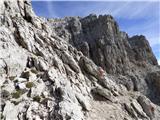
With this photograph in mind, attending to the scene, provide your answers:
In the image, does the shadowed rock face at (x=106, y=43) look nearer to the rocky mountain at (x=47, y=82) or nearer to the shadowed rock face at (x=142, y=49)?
the shadowed rock face at (x=142, y=49)

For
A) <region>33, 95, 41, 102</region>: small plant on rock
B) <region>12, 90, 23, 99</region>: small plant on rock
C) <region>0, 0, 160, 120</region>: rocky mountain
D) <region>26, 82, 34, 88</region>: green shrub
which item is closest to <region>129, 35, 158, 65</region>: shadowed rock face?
<region>0, 0, 160, 120</region>: rocky mountain

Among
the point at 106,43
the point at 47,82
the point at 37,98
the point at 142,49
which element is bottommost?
the point at 37,98

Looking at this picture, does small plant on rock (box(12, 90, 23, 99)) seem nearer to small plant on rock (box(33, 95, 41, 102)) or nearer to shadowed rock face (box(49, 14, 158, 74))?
small plant on rock (box(33, 95, 41, 102))

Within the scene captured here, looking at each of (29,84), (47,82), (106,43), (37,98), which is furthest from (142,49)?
(37,98)

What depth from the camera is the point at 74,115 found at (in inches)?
1423

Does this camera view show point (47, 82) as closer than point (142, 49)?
Yes

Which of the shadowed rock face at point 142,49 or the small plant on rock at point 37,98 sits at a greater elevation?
the shadowed rock face at point 142,49

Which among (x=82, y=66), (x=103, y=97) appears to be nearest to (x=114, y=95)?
(x=103, y=97)

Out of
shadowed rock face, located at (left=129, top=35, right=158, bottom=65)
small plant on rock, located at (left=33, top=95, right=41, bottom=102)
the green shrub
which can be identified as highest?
shadowed rock face, located at (left=129, top=35, right=158, bottom=65)

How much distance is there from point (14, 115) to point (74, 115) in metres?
7.78

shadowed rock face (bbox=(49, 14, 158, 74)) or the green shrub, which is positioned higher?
shadowed rock face (bbox=(49, 14, 158, 74))

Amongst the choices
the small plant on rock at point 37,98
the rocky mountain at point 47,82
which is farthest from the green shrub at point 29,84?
the small plant on rock at point 37,98

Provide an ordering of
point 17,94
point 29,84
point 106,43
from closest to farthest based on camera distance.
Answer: point 17,94, point 29,84, point 106,43

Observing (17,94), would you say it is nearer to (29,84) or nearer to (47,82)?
(29,84)
